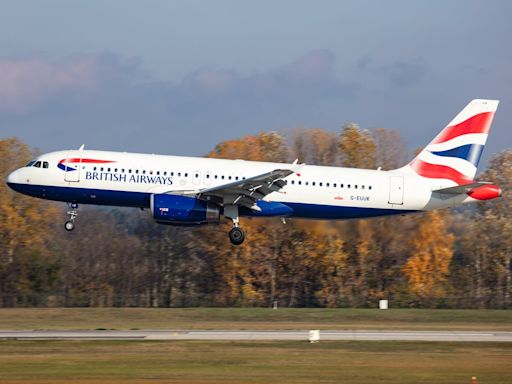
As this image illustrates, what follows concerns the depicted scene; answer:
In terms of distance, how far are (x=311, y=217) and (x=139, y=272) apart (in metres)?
40.6

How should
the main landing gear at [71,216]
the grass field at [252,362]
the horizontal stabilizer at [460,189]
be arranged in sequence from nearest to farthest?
the grass field at [252,362] < the main landing gear at [71,216] < the horizontal stabilizer at [460,189]

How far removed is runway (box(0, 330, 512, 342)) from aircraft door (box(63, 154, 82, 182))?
328 inches

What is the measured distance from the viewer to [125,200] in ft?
153

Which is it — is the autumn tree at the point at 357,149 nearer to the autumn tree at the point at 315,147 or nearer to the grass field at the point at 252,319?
the autumn tree at the point at 315,147

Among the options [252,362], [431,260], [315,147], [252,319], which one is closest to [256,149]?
[315,147]

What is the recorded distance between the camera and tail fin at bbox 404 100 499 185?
49875mm

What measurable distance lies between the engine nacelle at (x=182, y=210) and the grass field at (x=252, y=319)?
16.9ft

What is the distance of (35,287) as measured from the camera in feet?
253

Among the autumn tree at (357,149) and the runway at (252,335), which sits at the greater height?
the autumn tree at (357,149)

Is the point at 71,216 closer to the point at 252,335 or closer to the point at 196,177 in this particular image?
the point at 196,177

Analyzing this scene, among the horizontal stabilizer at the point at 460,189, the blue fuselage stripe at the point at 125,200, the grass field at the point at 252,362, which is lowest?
the grass field at the point at 252,362

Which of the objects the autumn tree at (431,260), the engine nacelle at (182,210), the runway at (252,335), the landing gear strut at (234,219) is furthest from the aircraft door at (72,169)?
the autumn tree at (431,260)

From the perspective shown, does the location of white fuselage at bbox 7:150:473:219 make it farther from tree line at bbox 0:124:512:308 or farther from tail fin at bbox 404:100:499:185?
tree line at bbox 0:124:512:308

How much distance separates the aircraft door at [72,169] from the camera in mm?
46312
